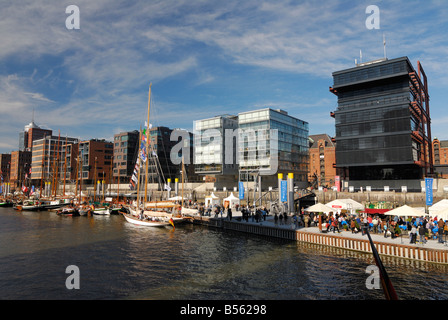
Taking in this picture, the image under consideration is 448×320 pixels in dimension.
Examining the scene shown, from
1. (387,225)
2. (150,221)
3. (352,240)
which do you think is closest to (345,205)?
(387,225)

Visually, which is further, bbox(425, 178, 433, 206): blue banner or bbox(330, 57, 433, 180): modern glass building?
bbox(330, 57, 433, 180): modern glass building

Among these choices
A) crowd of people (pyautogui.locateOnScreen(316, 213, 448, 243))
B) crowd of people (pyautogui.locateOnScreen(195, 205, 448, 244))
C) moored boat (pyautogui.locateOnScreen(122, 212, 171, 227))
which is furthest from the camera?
moored boat (pyautogui.locateOnScreen(122, 212, 171, 227))

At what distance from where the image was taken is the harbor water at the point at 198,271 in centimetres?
1912

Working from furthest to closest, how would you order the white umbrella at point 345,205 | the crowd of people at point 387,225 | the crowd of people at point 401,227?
the white umbrella at point 345,205, the crowd of people at point 387,225, the crowd of people at point 401,227

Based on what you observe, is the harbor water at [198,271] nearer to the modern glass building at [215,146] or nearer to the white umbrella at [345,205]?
the white umbrella at [345,205]

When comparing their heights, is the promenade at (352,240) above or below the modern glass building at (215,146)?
below

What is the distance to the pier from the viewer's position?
975 inches

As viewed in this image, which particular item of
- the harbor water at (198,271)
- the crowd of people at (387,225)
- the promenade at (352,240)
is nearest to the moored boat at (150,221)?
the harbor water at (198,271)

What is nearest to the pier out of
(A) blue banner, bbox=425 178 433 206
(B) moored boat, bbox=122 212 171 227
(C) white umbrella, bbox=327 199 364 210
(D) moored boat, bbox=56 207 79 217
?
(C) white umbrella, bbox=327 199 364 210

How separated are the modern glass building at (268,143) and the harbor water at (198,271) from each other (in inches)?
2223

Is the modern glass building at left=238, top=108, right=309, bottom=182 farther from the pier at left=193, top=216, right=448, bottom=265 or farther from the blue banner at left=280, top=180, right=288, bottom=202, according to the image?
the pier at left=193, top=216, right=448, bottom=265

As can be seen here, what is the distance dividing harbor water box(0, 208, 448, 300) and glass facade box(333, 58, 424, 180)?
170 ft

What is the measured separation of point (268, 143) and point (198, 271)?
7160cm

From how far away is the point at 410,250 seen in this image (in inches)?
1009
